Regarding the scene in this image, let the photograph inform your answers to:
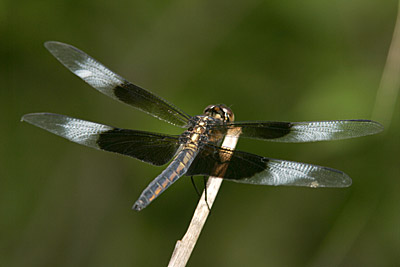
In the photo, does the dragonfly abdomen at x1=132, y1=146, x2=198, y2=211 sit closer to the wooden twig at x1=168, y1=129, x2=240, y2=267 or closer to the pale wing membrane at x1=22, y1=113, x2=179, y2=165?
the pale wing membrane at x1=22, y1=113, x2=179, y2=165

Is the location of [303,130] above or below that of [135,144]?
above

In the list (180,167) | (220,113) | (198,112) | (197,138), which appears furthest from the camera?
(198,112)

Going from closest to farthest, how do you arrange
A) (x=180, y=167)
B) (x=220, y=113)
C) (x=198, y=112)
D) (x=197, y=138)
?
1. (x=180, y=167)
2. (x=197, y=138)
3. (x=220, y=113)
4. (x=198, y=112)

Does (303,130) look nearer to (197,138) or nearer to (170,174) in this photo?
(197,138)

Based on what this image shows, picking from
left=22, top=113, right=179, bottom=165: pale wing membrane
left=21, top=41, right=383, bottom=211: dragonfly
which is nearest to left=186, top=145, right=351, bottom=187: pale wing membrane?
left=21, top=41, right=383, bottom=211: dragonfly

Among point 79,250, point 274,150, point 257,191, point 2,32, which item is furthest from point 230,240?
point 2,32

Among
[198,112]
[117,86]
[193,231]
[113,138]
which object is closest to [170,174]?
[113,138]

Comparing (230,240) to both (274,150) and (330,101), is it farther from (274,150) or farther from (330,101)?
(330,101)
